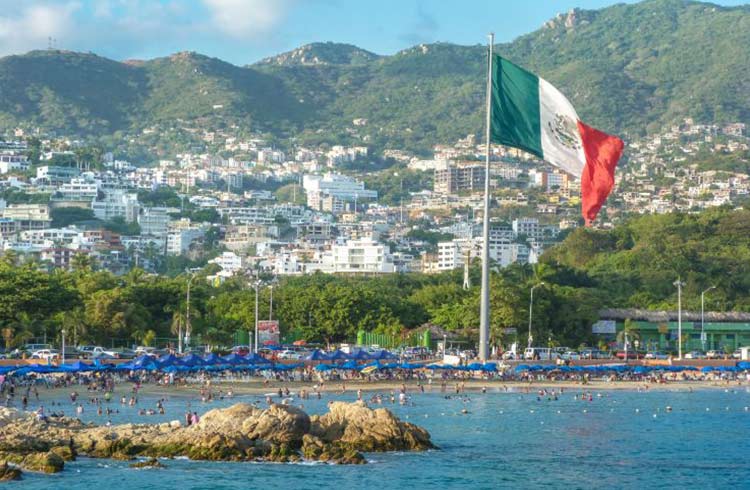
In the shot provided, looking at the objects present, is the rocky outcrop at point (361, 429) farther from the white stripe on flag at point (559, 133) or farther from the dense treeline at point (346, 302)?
the dense treeline at point (346, 302)

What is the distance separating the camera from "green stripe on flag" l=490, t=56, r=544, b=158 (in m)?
68.4

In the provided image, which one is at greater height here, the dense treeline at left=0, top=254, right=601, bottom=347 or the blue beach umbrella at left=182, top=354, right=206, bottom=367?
the dense treeline at left=0, top=254, right=601, bottom=347

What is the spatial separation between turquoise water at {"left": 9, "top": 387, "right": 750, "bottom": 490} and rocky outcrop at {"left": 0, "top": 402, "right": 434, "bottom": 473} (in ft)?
3.18

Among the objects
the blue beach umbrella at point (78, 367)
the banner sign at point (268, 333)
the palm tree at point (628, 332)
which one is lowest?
the blue beach umbrella at point (78, 367)

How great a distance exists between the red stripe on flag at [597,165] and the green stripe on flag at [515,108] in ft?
11.7

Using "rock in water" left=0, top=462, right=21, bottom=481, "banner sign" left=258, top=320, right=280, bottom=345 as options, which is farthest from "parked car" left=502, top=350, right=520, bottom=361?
"rock in water" left=0, top=462, right=21, bottom=481

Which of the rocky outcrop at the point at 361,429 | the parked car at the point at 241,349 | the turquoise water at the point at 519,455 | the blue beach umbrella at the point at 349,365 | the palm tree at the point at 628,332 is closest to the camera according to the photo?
the turquoise water at the point at 519,455

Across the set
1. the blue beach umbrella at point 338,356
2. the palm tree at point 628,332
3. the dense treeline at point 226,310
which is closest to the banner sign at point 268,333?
the dense treeline at point 226,310

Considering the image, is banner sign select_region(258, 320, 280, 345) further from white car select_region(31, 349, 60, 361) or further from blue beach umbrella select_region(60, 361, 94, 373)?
blue beach umbrella select_region(60, 361, 94, 373)

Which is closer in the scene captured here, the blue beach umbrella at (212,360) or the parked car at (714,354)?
the blue beach umbrella at (212,360)

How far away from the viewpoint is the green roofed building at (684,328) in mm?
124938

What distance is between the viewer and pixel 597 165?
210 ft

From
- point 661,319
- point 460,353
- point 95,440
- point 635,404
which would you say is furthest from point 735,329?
point 95,440

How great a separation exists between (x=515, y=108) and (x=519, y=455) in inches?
807
